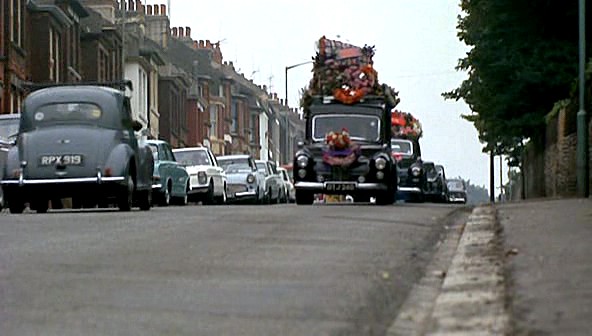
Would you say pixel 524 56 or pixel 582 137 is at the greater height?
pixel 524 56

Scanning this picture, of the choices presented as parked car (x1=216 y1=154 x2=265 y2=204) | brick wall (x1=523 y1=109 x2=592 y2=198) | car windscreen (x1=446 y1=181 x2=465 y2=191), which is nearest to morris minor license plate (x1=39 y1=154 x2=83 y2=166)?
Result: brick wall (x1=523 y1=109 x2=592 y2=198)

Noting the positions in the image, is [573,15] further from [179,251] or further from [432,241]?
[179,251]

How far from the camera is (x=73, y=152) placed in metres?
23.0

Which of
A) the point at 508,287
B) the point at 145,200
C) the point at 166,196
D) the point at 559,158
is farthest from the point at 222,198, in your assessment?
the point at 508,287

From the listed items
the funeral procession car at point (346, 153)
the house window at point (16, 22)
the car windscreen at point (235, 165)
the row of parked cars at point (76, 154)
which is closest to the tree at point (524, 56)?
the car windscreen at point (235, 165)

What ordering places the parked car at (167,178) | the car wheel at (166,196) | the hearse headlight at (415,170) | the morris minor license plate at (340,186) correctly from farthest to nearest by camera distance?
the hearse headlight at (415,170)
the car wheel at (166,196)
the parked car at (167,178)
the morris minor license plate at (340,186)

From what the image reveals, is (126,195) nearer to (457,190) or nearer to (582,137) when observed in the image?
(582,137)

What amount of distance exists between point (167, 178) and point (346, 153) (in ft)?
18.7

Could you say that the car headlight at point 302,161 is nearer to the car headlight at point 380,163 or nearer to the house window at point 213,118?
the car headlight at point 380,163

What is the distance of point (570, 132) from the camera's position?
33.1 metres

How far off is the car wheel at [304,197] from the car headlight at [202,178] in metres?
8.32

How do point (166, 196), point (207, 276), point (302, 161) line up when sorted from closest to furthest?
point (207, 276) → point (302, 161) → point (166, 196)

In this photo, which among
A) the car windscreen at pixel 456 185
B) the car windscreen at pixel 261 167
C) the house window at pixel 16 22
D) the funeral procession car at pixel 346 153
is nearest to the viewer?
→ the funeral procession car at pixel 346 153

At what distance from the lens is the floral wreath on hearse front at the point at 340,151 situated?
95.1 feet
